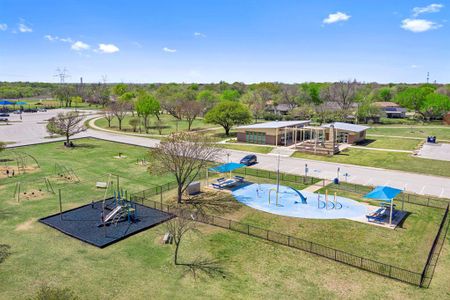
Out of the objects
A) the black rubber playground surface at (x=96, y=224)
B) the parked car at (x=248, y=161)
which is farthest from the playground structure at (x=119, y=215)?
the parked car at (x=248, y=161)

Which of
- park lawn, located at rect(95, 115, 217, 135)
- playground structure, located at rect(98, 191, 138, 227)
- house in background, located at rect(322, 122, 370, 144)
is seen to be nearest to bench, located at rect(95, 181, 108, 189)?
playground structure, located at rect(98, 191, 138, 227)

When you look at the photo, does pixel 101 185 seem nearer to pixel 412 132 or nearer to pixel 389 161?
pixel 389 161

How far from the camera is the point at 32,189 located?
1478 inches

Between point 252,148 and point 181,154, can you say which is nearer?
point 181,154

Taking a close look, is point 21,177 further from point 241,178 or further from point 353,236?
point 353,236

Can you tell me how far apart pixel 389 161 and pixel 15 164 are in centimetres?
5566

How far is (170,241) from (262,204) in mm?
11633

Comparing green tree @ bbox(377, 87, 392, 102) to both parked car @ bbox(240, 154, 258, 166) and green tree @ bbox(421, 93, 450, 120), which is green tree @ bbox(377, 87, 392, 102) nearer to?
green tree @ bbox(421, 93, 450, 120)

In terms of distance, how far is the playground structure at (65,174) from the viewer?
4168 centimetres

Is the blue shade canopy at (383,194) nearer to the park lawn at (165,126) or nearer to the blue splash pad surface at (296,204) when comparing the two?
the blue splash pad surface at (296,204)

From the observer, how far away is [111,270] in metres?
21.4

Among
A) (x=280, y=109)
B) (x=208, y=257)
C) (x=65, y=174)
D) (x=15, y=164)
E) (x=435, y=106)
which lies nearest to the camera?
(x=208, y=257)

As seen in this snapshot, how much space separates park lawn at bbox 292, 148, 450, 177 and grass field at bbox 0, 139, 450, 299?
18427mm

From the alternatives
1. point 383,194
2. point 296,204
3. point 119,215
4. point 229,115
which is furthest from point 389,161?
point 119,215
